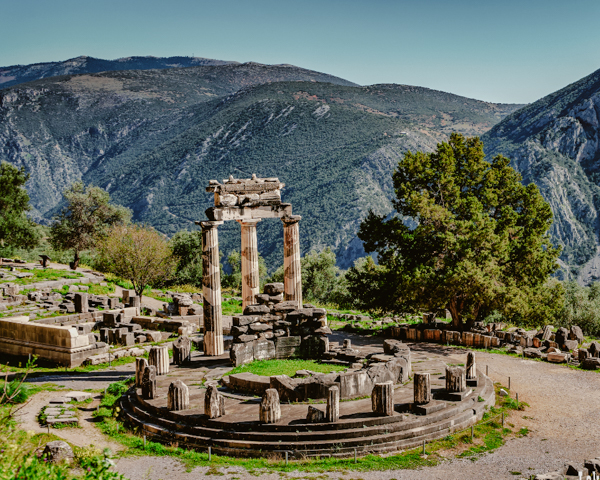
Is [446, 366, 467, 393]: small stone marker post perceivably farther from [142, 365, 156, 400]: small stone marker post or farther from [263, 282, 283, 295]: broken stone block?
[142, 365, 156, 400]: small stone marker post

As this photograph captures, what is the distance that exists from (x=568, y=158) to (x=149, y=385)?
108m

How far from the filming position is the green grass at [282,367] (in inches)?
761

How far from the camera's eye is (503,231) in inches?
1140

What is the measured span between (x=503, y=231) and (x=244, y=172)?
287 ft

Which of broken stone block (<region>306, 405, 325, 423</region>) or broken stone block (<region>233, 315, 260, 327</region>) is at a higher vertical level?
broken stone block (<region>233, 315, 260, 327</region>)

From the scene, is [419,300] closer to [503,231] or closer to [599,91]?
[503,231]

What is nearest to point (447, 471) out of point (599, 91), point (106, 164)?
point (599, 91)

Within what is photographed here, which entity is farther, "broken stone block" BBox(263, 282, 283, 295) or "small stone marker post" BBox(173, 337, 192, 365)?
"broken stone block" BBox(263, 282, 283, 295)

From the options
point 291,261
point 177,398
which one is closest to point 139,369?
point 177,398

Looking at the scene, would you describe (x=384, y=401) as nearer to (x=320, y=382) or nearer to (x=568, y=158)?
(x=320, y=382)

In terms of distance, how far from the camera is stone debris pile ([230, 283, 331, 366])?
2150 cm

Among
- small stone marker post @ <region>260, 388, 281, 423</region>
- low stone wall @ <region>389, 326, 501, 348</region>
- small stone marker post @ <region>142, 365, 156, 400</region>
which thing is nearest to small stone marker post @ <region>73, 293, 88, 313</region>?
small stone marker post @ <region>142, 365, 156, 400</region>

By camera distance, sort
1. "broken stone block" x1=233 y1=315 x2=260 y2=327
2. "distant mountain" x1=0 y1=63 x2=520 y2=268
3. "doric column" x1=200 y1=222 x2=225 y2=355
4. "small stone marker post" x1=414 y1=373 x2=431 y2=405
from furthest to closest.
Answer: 1. "distant mountain" x1=0 y1=63 x2=520 y2=268
2. "doric column" x1=200 y1=222 x2=225 y2=355
3. "broken stone block" x1=233 y1=315 x2=260 y2=327
4. "small stone marker post" x1=414 y1=373 x2=431 y2=405

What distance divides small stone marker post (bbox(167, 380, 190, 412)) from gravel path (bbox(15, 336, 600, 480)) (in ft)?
6.87
